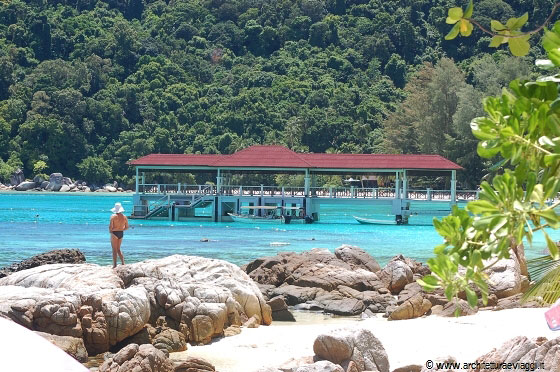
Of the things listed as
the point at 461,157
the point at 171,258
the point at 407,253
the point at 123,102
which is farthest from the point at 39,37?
the point at 171,258

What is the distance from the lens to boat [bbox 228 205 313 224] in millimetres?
41213

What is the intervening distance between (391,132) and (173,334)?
167 feet

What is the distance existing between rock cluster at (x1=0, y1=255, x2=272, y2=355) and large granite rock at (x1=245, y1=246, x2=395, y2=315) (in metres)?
2.07

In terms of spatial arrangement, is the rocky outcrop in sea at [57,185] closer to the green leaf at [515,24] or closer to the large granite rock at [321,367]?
the large granite rock at [321,367]

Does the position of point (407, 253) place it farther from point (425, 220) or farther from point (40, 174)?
point (40, 174)

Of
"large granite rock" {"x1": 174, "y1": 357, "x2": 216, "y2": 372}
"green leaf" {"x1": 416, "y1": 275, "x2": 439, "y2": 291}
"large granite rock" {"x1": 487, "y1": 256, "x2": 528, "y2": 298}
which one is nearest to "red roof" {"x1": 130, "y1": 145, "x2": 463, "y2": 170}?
"large granite rock" {"x1": 487, "y1": 256, "x2": 528, "y2": 298}

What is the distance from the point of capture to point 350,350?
8734mm

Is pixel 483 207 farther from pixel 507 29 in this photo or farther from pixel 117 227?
pixel 117 227

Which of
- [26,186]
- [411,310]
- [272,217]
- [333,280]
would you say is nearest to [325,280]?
[333,280]

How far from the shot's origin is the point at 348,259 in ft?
61.2

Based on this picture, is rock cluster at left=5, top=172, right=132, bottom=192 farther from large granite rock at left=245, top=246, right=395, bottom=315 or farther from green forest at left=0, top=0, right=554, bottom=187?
large granite rock at left=245, top=246, right=395, bottom=315

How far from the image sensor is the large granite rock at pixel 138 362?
27.7 feet

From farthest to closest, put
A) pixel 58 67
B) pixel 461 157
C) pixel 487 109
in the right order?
pixel 58 67
pixel 461 157
pixel 487 109

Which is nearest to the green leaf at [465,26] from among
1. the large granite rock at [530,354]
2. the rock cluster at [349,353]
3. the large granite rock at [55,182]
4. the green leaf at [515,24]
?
the green leaf at [515,24]
